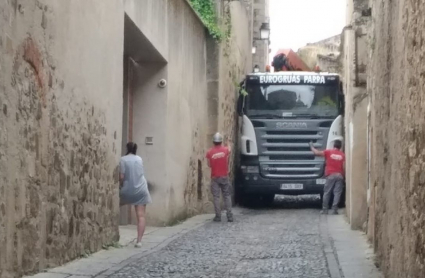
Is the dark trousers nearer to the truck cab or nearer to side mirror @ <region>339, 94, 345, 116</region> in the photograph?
the truck cab

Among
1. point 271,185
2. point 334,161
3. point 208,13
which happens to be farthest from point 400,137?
point 271,185

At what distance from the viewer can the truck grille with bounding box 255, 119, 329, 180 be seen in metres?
20.2

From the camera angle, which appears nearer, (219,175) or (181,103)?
(181,103)

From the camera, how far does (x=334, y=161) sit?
57.3 feet

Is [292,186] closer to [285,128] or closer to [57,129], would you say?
[285,128]

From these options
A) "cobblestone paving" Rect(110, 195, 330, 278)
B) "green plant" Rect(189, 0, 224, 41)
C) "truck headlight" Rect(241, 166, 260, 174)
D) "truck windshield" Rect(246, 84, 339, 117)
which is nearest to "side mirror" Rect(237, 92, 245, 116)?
"truck windshield" Rect(246, 84, 339, 117)

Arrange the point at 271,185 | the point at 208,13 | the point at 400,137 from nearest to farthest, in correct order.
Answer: the point at 400,137
the point at 208,13
the point at 271,185

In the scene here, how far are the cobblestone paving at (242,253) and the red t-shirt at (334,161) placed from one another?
2.17 meters

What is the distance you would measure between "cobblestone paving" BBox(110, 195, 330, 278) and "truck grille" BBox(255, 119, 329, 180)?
4.56m

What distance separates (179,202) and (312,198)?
971 cm

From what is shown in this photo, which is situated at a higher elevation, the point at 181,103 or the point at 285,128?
the point at 181,103

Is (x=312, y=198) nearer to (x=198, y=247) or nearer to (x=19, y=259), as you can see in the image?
(x=198, y=247)

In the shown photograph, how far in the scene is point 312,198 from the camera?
24.5 meters

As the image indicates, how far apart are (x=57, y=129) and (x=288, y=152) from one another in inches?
492
